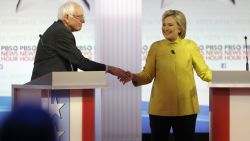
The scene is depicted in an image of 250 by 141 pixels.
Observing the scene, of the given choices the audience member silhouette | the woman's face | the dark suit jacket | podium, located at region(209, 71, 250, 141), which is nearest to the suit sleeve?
the dark suit jacket

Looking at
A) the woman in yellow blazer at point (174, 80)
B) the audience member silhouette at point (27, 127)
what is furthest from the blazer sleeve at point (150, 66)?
the audience member silhouette at point (27, 127)

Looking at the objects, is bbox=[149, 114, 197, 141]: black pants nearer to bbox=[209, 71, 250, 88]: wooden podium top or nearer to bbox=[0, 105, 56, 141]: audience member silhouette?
bbox=[209, 71, 250, 88]: wooden podium top

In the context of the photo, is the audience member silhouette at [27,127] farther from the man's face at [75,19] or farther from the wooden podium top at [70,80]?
the man's face at [75,19]

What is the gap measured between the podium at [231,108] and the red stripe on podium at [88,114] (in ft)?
2.42

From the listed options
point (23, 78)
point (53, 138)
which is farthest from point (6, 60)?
point (53, 138)

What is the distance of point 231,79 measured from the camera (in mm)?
2678

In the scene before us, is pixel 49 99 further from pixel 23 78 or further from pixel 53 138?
pixel 23 78

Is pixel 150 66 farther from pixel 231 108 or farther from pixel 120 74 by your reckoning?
pixel 231 108

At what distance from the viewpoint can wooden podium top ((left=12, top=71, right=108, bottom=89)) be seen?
8.44 feet

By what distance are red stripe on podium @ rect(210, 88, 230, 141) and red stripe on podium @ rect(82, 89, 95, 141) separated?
757 millimetres

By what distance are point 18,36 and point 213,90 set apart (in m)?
3.35

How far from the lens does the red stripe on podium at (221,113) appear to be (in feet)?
8.98

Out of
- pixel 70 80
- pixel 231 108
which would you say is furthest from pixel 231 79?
pixel 70 80

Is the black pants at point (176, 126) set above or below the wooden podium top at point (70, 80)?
below
